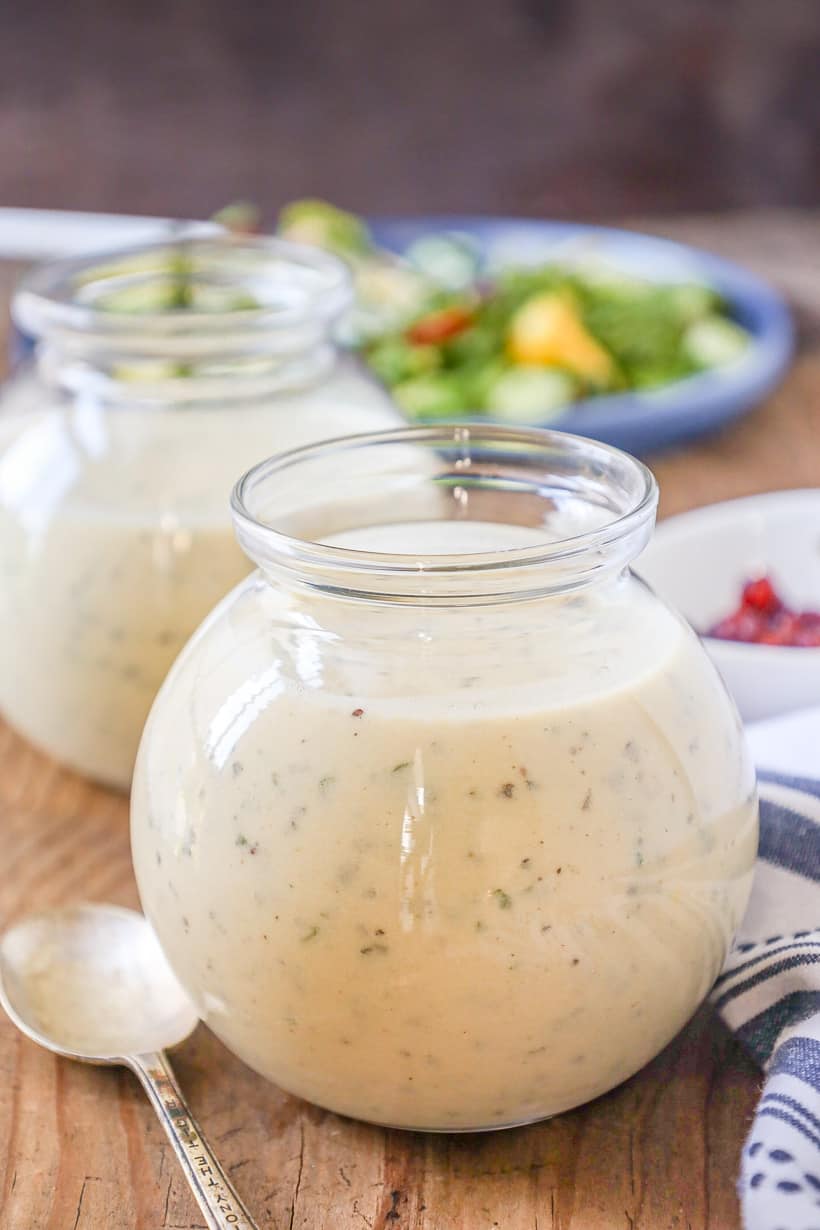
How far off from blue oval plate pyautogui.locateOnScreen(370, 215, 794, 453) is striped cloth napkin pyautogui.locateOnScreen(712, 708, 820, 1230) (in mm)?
863

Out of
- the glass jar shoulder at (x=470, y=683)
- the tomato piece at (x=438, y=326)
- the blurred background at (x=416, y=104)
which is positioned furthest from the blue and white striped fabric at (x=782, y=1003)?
the blurred background at (x=416, y=104)

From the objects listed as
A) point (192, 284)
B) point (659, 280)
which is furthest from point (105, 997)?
point (659, 280)

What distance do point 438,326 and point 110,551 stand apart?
4.32 ft

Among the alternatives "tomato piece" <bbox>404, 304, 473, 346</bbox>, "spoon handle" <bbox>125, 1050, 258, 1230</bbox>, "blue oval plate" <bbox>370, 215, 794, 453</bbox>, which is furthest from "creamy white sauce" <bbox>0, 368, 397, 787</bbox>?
"tomato piece" <bbox>404, 304, 473, 346</bbox>

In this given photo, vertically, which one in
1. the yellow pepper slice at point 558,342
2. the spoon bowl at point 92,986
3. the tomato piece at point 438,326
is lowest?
the tomato piece at point 438,326

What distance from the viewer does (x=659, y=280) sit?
2330 millimetres

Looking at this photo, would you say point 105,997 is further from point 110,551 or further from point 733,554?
point 733,554

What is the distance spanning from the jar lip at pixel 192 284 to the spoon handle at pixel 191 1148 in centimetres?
47

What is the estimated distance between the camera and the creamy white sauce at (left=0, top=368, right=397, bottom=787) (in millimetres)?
870

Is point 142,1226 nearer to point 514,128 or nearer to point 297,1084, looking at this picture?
point 297,1084

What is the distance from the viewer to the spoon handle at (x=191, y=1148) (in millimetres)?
562

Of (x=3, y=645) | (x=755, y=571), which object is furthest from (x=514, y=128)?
(x=3, y=645)

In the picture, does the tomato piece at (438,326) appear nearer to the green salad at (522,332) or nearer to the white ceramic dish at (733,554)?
the green salad at (522,332)

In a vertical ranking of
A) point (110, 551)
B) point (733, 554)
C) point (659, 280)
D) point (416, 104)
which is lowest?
point (416, 104)
